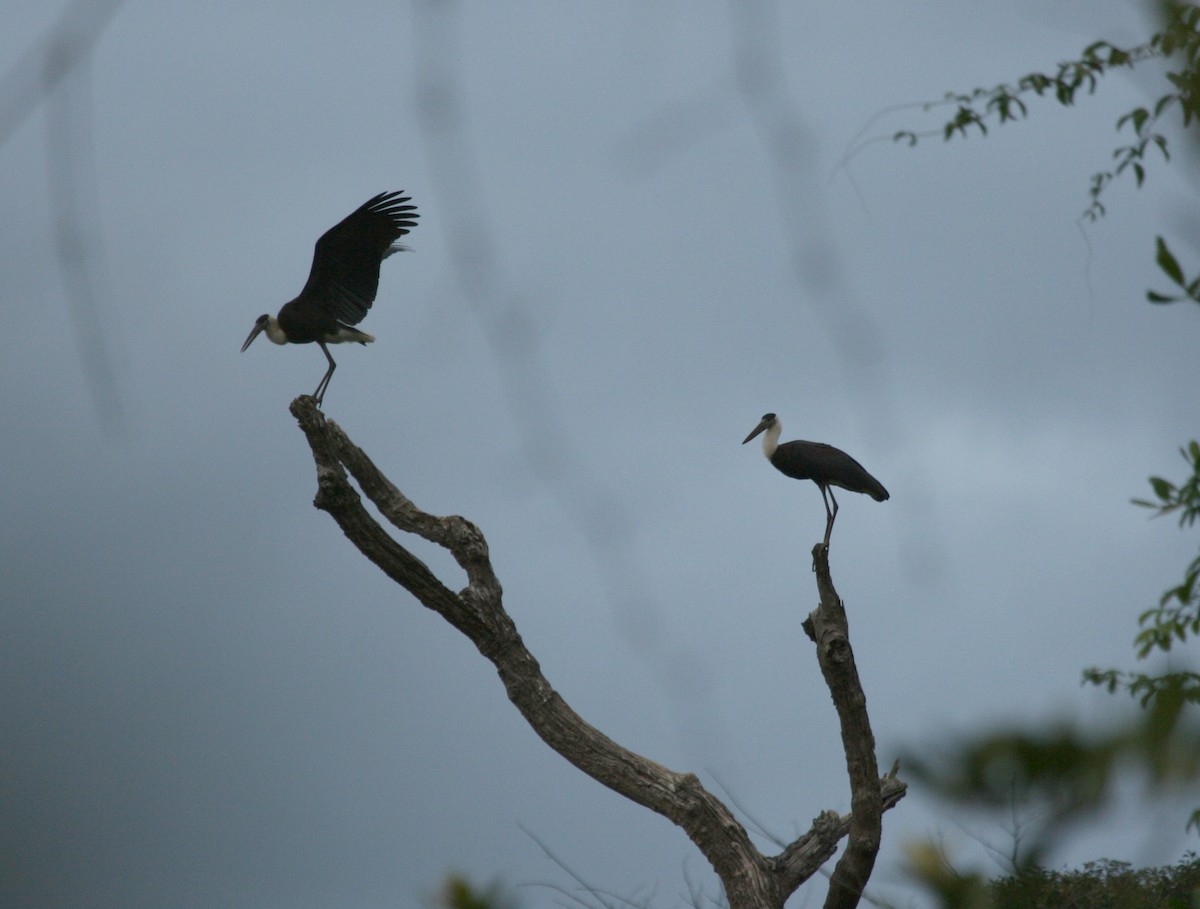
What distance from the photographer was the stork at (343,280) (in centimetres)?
773

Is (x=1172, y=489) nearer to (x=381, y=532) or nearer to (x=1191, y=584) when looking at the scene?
(x=1191, y=584)

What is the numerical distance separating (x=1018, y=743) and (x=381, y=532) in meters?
3.83

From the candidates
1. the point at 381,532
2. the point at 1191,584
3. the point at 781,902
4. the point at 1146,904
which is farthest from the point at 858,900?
the point at 1146,904

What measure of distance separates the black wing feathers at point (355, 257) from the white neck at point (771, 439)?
103 inches

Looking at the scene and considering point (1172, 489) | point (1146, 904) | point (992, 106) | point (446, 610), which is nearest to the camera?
point (1172, 489)

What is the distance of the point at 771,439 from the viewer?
340 inches

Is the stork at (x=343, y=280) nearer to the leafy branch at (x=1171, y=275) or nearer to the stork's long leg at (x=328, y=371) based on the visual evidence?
the stork's long leg at (x=328, y=371)

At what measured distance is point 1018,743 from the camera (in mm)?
2037

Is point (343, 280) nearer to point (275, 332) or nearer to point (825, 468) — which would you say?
point (275, 332)

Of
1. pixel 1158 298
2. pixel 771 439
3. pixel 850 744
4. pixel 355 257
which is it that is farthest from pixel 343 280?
pixel 1158 298

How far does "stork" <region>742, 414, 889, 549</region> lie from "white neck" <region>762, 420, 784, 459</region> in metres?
0.22

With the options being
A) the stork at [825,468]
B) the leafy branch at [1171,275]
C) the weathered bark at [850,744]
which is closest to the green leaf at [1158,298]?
the leafy branch at [1171,275]

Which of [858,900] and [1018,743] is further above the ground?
[858,900]

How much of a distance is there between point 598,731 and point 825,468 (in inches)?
101
